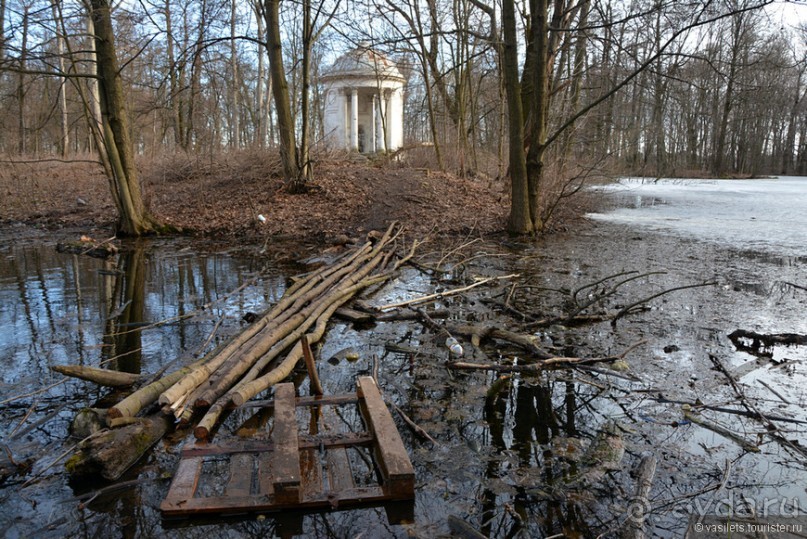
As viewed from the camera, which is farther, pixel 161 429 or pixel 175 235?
pixel 175 235

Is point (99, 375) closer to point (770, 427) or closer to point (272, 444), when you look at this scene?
point (272, 444)

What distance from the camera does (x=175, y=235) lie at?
48.5ft

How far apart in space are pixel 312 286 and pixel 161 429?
4035 millimetres

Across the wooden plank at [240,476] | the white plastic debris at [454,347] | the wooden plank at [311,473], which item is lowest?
the wooden plank at [311,473]

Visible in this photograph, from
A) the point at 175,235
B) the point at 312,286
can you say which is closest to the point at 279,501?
the point at 312,286

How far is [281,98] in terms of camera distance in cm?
1591

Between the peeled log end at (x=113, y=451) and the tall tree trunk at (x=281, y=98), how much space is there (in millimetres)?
13456

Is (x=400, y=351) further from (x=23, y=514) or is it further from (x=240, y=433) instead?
(x=23, y=514)

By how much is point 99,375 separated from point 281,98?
41.9 ft

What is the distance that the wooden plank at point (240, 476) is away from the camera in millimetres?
3225

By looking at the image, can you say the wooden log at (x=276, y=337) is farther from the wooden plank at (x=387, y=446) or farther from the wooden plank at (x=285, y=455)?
the wooden plank at (x=387, y=446)

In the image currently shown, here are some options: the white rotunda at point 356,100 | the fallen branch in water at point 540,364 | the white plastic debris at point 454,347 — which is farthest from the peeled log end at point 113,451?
the white rotunda at point 356,100

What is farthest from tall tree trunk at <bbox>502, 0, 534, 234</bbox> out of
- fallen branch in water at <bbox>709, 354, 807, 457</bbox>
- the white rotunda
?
the white rotunda

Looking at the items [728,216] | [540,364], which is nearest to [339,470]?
[540,364]
